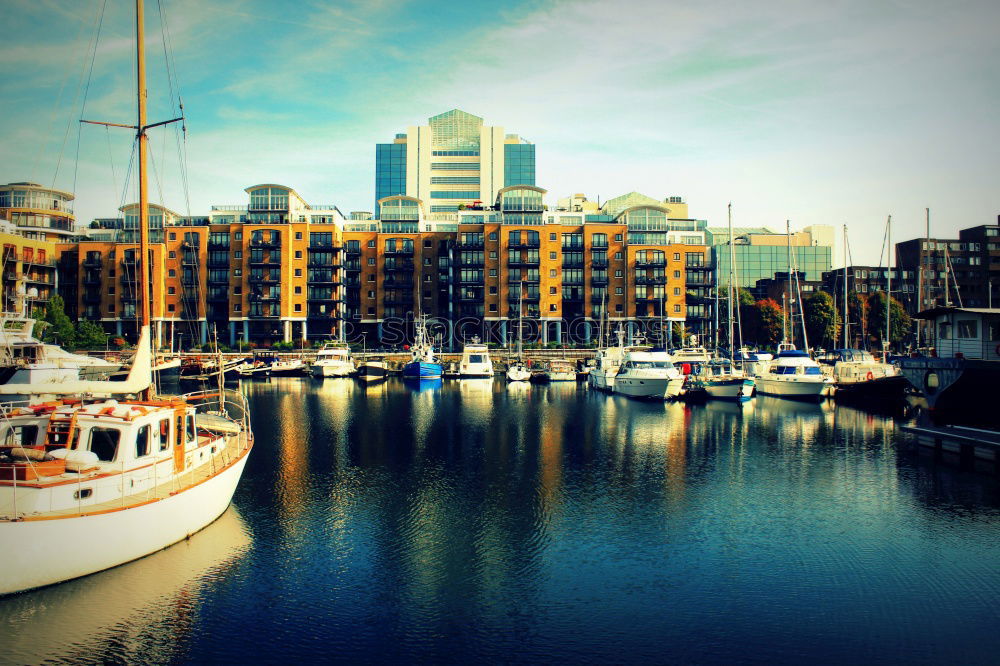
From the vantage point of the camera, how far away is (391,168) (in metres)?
173

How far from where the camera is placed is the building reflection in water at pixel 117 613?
15086mm

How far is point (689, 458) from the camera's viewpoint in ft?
119

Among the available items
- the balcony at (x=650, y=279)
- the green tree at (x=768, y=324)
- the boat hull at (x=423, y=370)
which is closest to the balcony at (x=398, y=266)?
the boat hull at (x=423, y=370)

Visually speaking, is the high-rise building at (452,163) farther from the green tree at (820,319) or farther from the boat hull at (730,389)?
the boat hull at (730,389)

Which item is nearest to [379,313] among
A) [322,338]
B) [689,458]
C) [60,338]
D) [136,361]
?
[322,338]

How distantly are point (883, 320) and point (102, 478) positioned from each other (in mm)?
118635

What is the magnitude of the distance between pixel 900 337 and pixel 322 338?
9719 centimetres

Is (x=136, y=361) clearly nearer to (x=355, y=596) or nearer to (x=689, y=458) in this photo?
(x=355, y=596)

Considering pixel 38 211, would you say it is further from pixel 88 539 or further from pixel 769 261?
pixel 769 261

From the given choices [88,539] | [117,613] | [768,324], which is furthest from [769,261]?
[117,613]

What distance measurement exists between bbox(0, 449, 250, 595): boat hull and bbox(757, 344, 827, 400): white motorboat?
57.3 m

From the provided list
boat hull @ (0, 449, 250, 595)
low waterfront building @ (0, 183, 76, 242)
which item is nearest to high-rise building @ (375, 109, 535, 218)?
low waterfront building @ (0, 183, 76, 242)

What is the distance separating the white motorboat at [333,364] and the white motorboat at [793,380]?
51832mm

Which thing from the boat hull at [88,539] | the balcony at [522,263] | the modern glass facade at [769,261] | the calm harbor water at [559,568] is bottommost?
the calm harbor water at [559,568]
